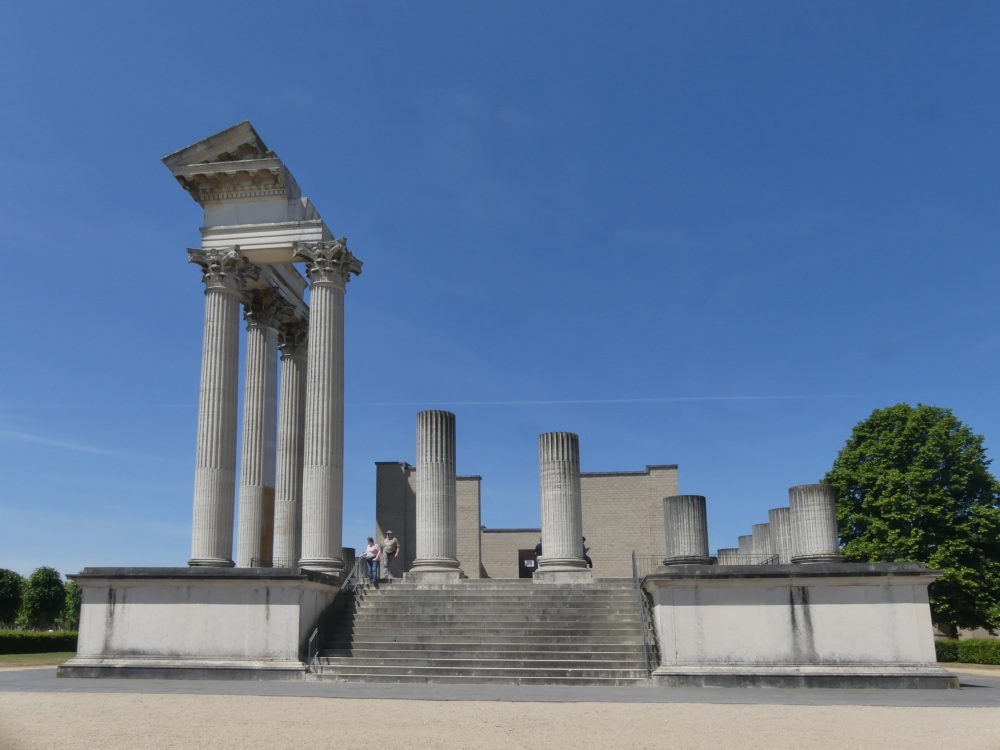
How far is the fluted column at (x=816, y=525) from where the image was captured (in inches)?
1096

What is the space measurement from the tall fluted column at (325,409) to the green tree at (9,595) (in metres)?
60.2

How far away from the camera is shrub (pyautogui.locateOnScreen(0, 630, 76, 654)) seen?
133ft

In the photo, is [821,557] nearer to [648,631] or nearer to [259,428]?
[648,631]

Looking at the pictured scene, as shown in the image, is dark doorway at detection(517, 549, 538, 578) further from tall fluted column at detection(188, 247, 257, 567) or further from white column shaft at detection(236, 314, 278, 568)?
tall fluted column at detection(188, 247, 257, 567)

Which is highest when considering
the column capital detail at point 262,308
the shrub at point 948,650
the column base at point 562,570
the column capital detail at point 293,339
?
the column capital detail at point 262,308

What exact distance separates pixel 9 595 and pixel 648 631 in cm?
7018

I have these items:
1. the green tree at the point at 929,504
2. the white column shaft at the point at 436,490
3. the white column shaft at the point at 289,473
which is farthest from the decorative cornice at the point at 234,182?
the green tree at the point at 929,504

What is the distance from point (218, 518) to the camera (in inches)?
1029

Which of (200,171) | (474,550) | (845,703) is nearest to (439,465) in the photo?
(200,171)

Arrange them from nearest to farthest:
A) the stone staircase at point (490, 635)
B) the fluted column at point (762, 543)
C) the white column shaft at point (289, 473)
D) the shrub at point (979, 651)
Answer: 1. the stone staircase at point (490, 635)
2. the white column shaft at point (289, 473)
3. the shrub at point (979, 651)
4. the fluted column at point (762, 543)

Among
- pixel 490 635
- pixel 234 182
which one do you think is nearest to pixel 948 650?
pixel 490 635

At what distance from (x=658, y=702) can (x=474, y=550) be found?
34239mm

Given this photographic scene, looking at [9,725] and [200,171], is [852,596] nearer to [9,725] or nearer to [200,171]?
[9,725]

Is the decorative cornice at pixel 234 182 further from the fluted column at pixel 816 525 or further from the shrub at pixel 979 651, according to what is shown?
the shrub at pixel 979 651
